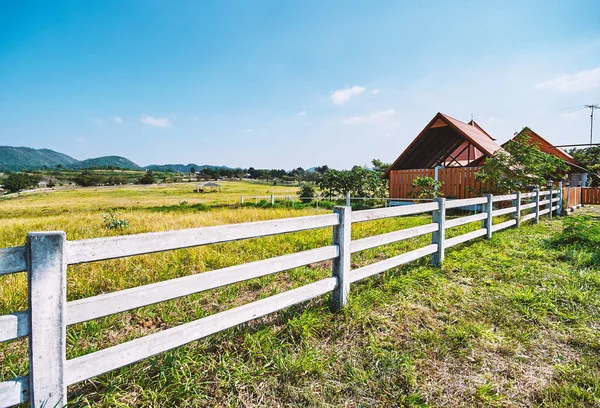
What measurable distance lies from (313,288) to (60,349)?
84.2 inches

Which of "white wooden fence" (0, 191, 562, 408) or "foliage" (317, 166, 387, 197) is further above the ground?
"foliage" (317, 166, 387, 197)

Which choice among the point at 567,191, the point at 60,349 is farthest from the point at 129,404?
the point at 567,191

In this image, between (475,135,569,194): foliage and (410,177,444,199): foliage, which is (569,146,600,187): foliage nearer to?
(475,135,569,194): foliage

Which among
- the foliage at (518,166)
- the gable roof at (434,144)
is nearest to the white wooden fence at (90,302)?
the foliage at (518,166)

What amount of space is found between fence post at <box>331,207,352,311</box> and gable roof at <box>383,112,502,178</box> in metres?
14.6

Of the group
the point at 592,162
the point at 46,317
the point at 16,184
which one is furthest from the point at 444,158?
the point at 16,184

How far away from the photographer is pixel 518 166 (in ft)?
42.7

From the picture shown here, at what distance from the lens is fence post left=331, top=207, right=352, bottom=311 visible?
3.48 m

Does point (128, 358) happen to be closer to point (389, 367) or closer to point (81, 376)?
point (81, 376)

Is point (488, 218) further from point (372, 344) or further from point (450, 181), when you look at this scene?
point (450, 181)

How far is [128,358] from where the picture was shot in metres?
2.06

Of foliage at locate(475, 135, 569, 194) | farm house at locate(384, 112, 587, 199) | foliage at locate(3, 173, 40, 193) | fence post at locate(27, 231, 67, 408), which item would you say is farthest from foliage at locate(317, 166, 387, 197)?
foliage at locate(3, 173, 40, 193)

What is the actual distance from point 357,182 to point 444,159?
7.14 metres

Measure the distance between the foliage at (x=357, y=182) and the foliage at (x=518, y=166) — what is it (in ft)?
32.6
